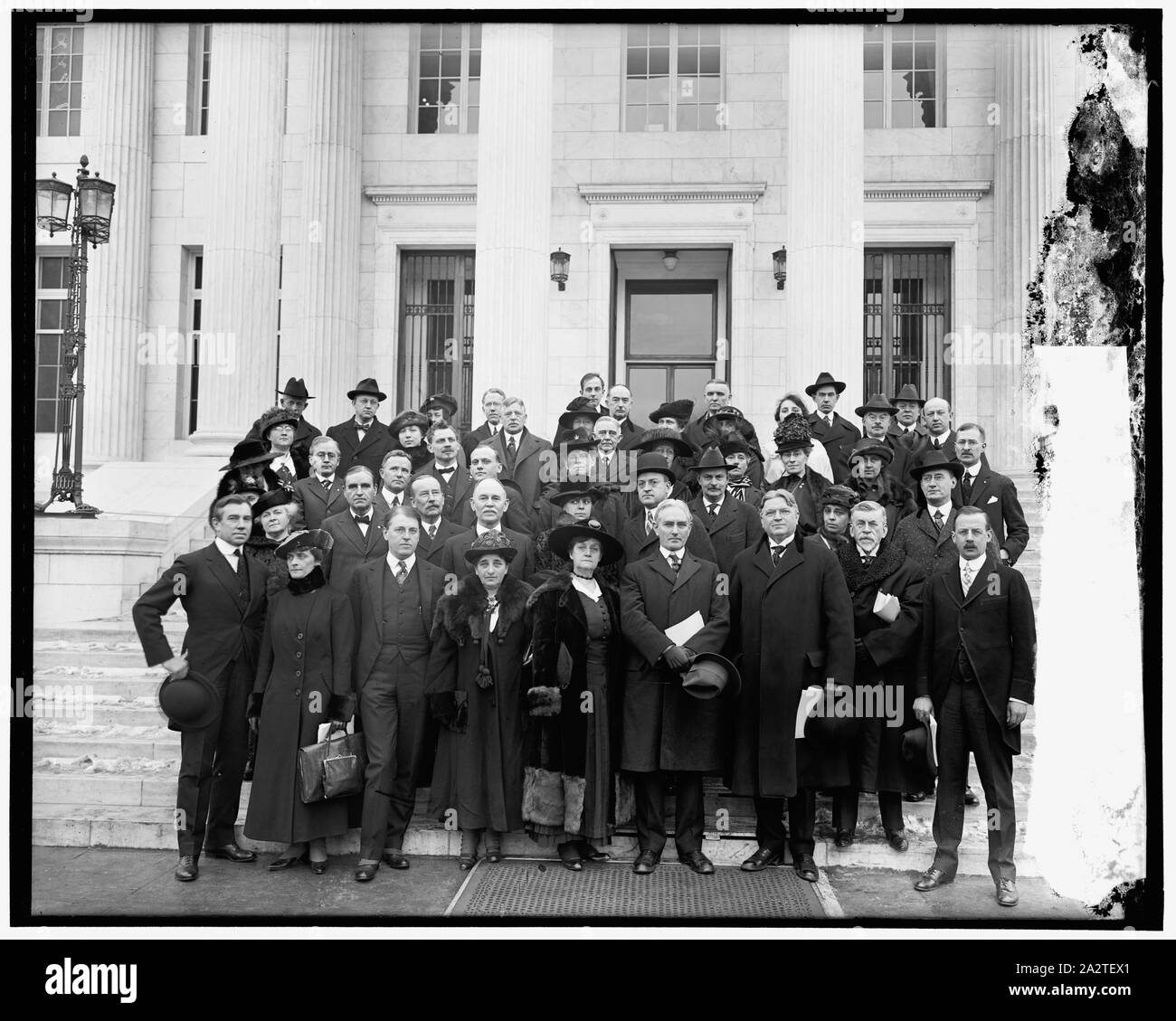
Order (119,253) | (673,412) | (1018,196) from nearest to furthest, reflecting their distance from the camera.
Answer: (673,412) → (1018,196) → (119,253)

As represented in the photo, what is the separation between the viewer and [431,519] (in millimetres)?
7273

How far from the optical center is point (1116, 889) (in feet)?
21.8

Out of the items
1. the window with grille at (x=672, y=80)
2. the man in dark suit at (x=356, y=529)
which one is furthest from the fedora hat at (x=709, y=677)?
the window with grille at (x=672, y=80)

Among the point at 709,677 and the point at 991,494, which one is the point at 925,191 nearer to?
the point at 991,494

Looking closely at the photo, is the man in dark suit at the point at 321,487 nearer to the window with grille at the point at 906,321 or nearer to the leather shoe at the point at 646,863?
the leather shoe at the point at 646,863

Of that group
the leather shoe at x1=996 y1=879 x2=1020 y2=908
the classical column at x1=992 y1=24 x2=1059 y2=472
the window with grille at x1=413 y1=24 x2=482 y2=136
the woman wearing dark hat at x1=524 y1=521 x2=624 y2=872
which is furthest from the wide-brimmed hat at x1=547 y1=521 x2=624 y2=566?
the window with grille at x1=413 y1=24 x2=482 y2=136

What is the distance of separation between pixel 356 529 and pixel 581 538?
5.52ft

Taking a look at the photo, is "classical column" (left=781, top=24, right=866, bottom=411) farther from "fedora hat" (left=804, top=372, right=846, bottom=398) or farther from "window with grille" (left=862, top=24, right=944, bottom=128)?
"window with grille" (left=862, top=24, right=944, bottom=128)

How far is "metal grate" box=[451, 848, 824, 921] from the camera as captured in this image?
630 centimetres

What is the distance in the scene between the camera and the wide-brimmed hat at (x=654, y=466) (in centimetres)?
718

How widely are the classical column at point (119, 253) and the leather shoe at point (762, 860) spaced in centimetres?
954

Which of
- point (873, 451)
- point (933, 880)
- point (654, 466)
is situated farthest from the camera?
point (873, 451)

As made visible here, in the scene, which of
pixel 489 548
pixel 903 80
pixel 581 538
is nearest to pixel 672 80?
pixel 903 80

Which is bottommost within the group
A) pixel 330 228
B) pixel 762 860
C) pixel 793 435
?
pixel 762 860
